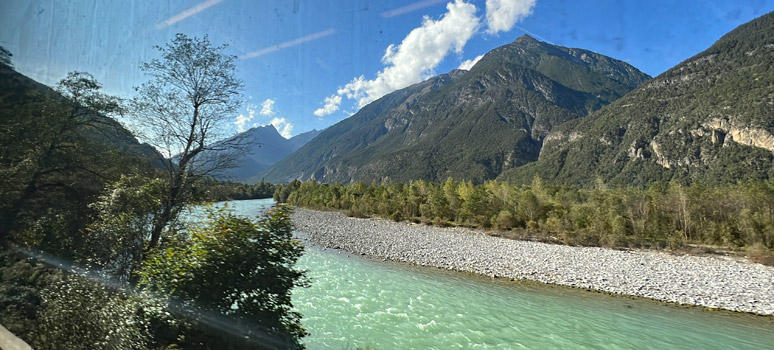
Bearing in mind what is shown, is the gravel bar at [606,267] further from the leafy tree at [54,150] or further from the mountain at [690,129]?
the mountain at [690,129]

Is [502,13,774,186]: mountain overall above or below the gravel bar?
above

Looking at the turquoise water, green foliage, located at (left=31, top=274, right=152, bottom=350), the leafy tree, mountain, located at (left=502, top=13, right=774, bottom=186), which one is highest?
mountain, located at (left=502, top=13, right=774, bottom=186)

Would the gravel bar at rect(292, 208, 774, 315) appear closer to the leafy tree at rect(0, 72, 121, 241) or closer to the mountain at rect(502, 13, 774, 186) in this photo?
the leafy tree at rect(0, 72, 121, 241)

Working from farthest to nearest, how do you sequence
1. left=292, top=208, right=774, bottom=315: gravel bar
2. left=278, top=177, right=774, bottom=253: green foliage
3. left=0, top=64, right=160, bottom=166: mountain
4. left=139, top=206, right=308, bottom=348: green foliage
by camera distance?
1. left=278, top=177, right=774, bottom=253: green foliage
2. left=292, top=208, right=774, bottom=315: gravel bar
3. left=0, top=64, right=160, bottom=166: mountain
4. left=139, top=206, right=308, bottom=348: green foliage

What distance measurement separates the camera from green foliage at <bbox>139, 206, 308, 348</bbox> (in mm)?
4477

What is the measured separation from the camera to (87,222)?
10.1m

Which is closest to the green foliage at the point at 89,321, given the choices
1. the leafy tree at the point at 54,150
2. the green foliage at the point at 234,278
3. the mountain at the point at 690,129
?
the green foliage at the point at 234,278

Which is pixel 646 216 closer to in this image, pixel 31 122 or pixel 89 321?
pixel 89 321

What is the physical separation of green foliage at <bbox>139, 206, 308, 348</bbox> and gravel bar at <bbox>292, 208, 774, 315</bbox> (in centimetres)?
1854

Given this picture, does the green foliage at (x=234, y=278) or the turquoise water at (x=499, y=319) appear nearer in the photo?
the green foliage at (x=234, y=278)

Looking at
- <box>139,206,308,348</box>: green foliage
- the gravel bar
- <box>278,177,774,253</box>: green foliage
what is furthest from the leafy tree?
<box>278,177,774,253</box>: green foliage

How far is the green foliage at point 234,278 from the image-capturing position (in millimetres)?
4477

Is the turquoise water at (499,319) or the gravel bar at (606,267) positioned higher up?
the gravel bar at (606,267)

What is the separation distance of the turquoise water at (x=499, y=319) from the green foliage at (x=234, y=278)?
2.86 meters
